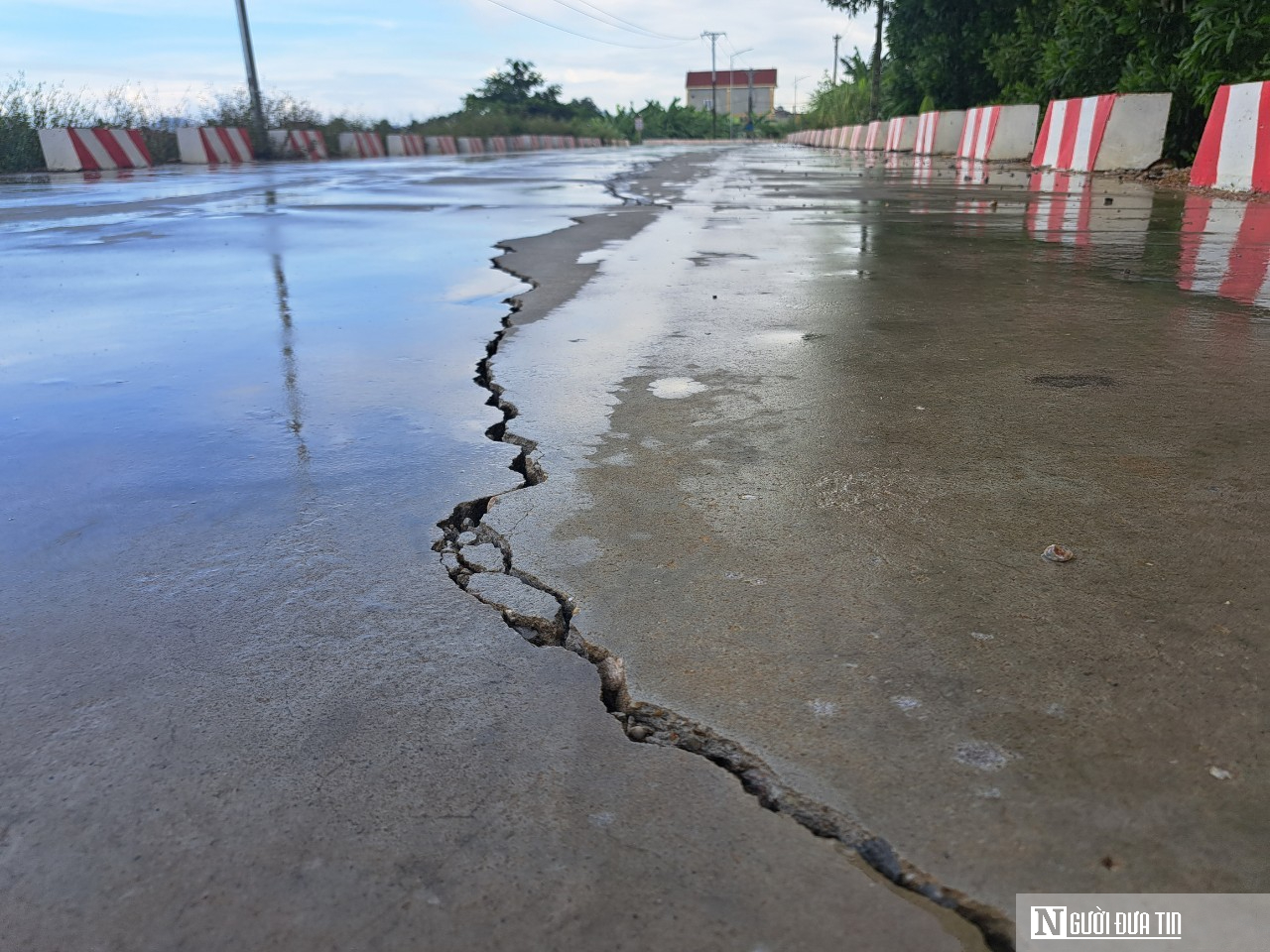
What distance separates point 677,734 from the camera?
121 cm

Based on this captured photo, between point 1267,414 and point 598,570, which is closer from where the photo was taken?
point 598,570

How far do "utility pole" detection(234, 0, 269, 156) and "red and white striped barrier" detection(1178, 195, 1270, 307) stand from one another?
2045 centimetres

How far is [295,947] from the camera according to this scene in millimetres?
916

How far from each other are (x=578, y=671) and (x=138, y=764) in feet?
1.81

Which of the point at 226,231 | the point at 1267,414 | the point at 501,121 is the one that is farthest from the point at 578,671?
the point at 501,121

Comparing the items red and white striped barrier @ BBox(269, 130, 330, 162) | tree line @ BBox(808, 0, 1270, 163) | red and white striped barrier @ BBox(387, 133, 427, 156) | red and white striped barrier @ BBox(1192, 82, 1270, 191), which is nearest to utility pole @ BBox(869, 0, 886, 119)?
tree line @ BBox(808, 0, 1270, 163)

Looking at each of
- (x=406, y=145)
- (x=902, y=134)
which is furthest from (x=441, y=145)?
(x=902, y=134)

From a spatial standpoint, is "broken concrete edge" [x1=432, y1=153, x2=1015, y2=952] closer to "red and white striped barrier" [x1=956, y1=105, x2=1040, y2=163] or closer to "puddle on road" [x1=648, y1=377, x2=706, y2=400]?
"puddle on road" [x1=648, y1=377, x2=706, y2=400]

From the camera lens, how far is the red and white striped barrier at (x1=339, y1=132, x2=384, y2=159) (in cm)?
2773

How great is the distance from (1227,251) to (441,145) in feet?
110

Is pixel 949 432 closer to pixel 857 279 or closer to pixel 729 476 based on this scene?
pixel 729 476

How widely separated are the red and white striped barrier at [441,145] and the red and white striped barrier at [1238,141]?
94.7 feet

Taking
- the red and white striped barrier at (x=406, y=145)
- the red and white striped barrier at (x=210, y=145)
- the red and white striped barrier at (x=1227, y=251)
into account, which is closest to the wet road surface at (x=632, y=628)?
the red and white striped barrier at (x=1227, y=251)

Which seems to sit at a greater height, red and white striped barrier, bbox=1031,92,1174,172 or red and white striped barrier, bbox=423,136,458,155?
red and white striped barrier, bbox=1031,92,1174,172
